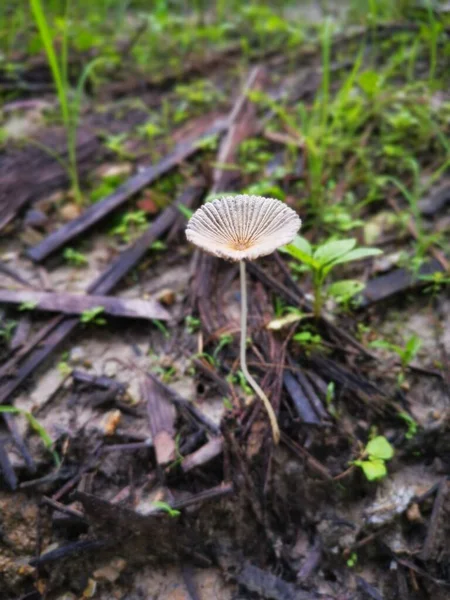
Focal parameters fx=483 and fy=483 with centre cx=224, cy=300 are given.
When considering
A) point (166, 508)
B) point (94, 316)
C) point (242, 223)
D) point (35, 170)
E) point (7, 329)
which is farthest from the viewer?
point (35, 170)

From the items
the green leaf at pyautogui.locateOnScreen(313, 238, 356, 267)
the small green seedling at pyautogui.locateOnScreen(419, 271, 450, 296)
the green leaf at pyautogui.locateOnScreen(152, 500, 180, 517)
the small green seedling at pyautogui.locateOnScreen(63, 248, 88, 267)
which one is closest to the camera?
the green leaf at pyautogui.locateOnScreen(152, 500, 180, 517)

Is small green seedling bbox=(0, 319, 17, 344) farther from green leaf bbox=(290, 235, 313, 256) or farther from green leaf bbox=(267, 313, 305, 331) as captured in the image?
green leaf bbox=(290, 235, 313, 256)

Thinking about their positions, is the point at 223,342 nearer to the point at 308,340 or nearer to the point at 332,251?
the point at 308,340

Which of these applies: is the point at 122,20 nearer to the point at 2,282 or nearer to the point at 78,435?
the point at 2,282

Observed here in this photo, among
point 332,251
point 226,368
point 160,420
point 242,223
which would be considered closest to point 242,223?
point 242,223

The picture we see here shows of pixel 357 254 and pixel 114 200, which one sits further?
pixel 114 200

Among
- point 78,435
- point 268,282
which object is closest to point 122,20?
point 268,282

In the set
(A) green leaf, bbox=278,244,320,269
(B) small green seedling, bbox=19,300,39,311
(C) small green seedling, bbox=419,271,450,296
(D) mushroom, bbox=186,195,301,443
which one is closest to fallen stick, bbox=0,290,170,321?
(B) small green seedling, bbox=19,300,39,311
